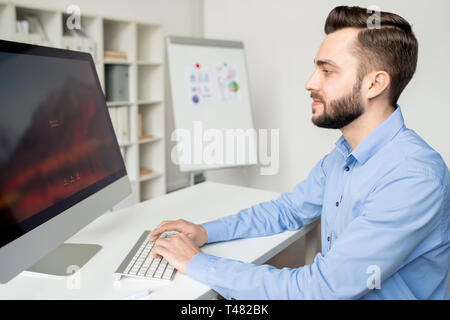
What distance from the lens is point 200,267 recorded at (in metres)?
0.96

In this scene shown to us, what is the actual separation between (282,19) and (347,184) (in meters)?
2.80

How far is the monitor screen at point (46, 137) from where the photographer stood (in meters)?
0.84

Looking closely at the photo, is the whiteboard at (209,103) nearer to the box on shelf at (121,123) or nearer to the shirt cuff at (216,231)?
the box on shelf at (121,123)

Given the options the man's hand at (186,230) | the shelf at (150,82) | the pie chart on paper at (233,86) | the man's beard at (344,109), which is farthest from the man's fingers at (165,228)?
the shelf at (150,82)

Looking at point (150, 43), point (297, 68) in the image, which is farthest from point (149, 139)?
point (297, 68)

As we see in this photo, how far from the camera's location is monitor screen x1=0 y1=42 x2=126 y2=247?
33.0 inches

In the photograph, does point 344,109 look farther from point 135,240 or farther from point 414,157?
point 135,240

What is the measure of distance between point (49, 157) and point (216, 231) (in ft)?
1.71

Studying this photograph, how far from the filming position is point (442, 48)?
2.82 metres

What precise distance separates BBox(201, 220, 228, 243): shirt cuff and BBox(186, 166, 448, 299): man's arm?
26 centimetres

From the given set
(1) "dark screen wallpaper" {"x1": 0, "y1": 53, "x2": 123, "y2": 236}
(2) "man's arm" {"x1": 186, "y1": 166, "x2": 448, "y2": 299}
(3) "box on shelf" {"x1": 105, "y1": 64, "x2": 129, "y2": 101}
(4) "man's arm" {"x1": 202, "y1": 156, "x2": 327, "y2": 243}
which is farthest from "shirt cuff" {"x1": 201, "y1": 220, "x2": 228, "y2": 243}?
(3) "box on shelf" {"x1": 105, "y1": 64, "x2": 129, "y2": 101}

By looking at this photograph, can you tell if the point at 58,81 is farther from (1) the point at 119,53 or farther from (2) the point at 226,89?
(1) the point at 119,53

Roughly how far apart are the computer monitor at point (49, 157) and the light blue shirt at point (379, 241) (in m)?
0.35
